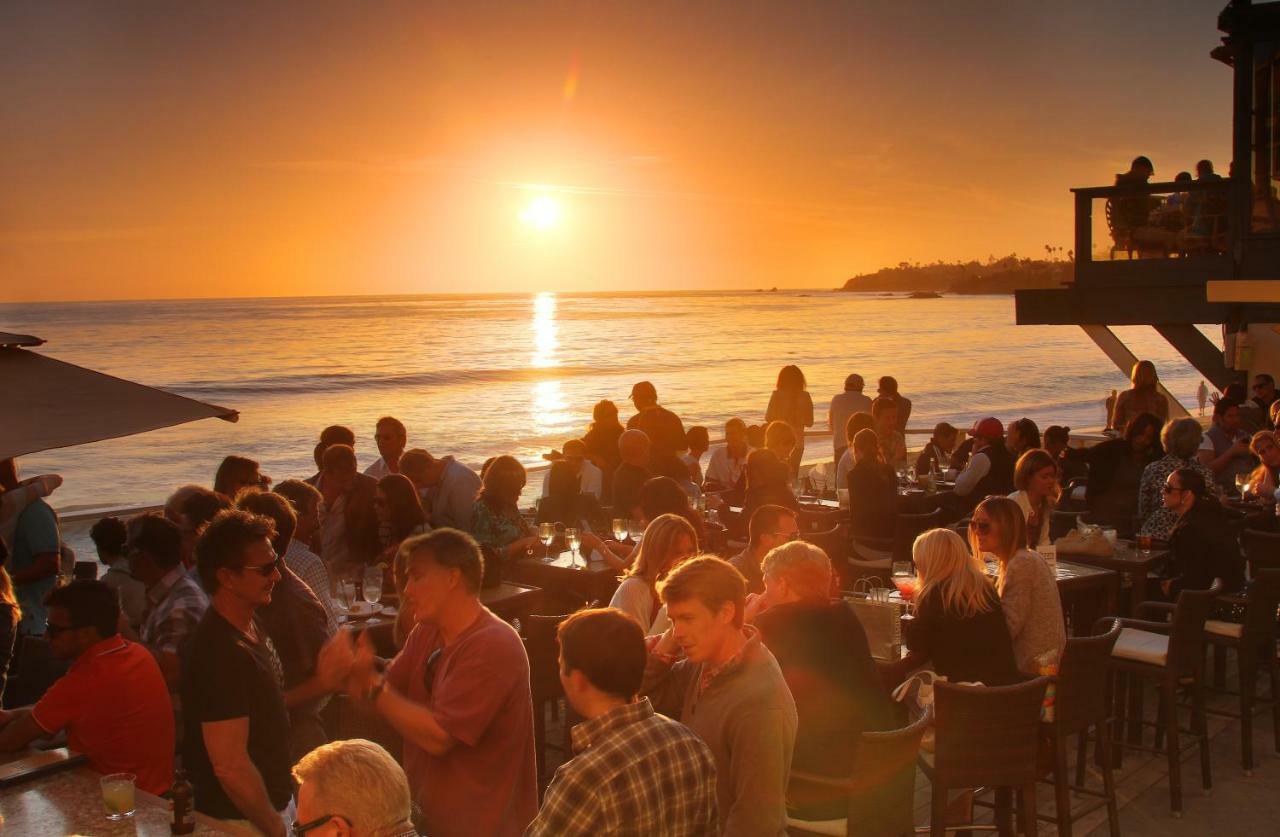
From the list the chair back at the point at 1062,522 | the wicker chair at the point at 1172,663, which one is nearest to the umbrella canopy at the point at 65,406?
the wicker chair at the point at 1172,663

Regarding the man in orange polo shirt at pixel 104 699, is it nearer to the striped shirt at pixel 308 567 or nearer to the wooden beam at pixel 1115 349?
the striped shirt at pixel 308 567

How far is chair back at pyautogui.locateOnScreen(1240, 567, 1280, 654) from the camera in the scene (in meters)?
6.18

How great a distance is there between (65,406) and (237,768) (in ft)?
7.92

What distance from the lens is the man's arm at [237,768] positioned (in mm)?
3242

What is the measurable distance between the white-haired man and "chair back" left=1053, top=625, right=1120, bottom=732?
3259 millimetres

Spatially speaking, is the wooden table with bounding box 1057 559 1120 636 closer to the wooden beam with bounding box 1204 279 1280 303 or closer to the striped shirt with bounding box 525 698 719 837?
the striped shirt with bounding box 525 698 719 837

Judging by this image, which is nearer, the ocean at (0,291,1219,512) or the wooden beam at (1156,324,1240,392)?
the wooden beam at (1156,324,1240,392)

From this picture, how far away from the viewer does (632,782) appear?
2.61m

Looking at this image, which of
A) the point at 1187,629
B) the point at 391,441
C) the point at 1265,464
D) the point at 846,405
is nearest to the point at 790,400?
the point at 846,405

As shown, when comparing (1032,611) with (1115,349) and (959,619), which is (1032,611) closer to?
(959,619)

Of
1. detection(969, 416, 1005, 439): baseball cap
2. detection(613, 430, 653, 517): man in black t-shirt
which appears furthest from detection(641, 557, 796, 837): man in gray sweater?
detection(969, 416, 1005, 439): baseball cap

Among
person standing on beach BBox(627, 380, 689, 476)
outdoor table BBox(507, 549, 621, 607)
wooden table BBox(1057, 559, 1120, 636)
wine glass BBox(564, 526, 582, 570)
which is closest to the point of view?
wooden table BBox(1057, 559, 1120, 636)

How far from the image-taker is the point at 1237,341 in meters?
14.4

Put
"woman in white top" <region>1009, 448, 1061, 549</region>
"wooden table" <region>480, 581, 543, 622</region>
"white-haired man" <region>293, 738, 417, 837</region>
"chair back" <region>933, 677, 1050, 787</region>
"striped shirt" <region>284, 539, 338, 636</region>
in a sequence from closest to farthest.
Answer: "white-haired man" <region>293, 738, 417, 837</region> → "chair back" <region>933, 677, 1050, 787</region> → "striped shirt" <region>284, 539, 338, 636</region> → "wooden table" <region>480, 581, 543, 622</region> → "woman in white top" <region>1009, 448, 1061, 549</region>
